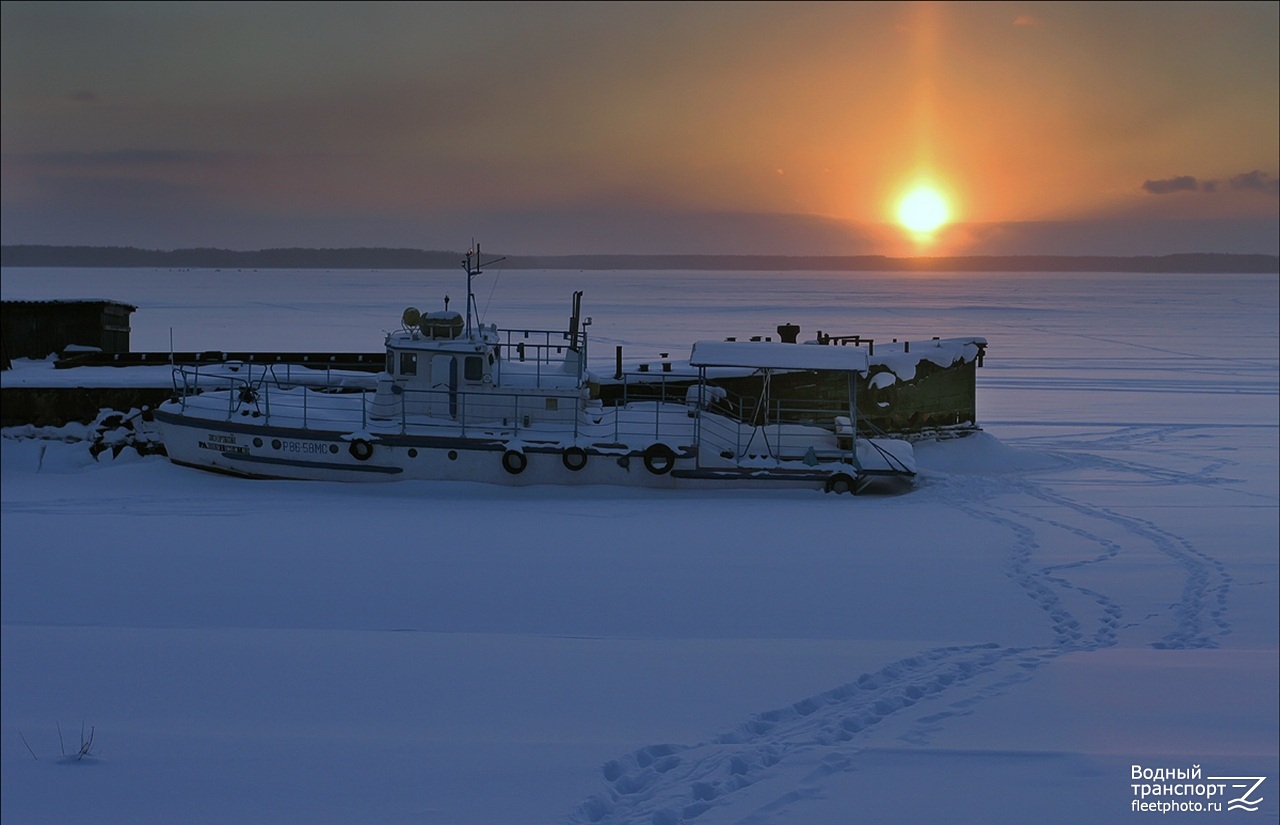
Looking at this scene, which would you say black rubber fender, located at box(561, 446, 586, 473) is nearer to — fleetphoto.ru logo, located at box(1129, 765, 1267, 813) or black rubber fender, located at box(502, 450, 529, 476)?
black rubber fender, located at box(502, 450, 529, 476)

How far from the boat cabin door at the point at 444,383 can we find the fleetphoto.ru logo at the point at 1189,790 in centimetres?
1501

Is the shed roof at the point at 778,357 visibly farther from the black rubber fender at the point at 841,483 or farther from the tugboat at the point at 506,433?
the black rubber fender at the point at 841,483

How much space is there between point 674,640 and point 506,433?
9.88 meters

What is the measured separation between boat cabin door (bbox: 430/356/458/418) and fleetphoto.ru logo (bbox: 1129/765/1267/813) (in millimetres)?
15014

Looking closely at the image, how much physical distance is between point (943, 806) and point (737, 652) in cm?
362

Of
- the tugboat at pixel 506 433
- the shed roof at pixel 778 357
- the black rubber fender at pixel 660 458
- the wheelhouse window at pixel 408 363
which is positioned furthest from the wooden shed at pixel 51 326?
the shed roof at pixel 778 357

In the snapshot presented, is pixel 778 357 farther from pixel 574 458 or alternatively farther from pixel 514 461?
pixel 514 461

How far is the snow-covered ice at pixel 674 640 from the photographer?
6914 mm

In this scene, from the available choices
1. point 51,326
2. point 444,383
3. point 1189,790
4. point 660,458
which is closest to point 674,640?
point 1189,790

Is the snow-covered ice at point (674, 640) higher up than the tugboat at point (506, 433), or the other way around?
the tugboat at point (506, 433)

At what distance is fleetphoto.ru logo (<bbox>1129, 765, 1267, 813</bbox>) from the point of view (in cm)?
684

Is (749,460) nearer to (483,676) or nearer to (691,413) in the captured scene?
(691,413)

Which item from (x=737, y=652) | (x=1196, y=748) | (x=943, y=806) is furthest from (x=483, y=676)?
(x=1196, y=748)

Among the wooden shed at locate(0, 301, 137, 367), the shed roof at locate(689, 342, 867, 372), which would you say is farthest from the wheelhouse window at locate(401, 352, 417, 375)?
the wooden shed at locate(0, 301, 137, 367)
